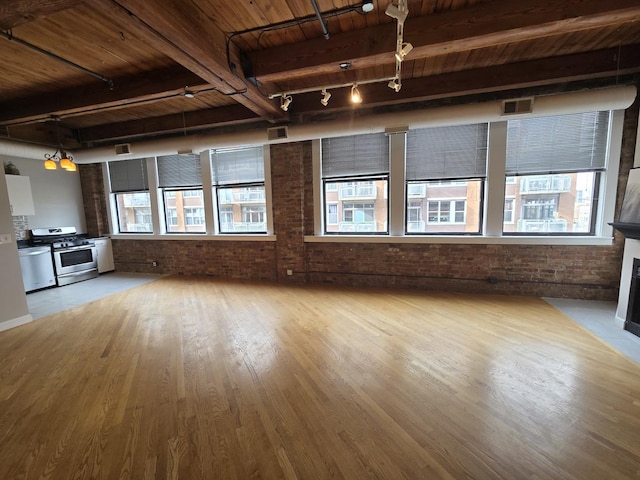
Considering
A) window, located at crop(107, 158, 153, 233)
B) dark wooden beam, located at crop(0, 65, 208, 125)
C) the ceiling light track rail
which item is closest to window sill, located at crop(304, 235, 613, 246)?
dark wooden beam, located at crop(0, 65, 208, 125)

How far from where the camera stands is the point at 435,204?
14.4ft

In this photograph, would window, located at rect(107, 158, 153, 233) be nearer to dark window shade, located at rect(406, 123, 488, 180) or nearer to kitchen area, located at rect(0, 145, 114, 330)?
kitchen area, located at rect(0, 145, 114, 330)

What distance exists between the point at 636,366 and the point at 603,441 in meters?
1.28

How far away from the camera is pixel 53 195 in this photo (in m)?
5.79

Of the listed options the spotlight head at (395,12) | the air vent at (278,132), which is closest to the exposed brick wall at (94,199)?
the air vent at (278,132)

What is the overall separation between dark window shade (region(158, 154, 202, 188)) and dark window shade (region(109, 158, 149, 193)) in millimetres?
435

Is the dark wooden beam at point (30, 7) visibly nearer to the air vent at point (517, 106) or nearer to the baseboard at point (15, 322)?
the baseboard at point (15, 322)

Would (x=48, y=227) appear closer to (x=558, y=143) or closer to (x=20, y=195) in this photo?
(x=20, y=195)

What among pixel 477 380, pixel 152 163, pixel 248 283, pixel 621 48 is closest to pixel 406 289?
pixel 477 380

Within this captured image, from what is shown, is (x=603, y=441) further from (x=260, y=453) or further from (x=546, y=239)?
(x=546, y=239)

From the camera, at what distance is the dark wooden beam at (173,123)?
4.45 m

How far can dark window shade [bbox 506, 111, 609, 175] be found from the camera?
11.9 ft

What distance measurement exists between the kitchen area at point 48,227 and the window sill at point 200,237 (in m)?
0.57

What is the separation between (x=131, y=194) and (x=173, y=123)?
2.49 meters
